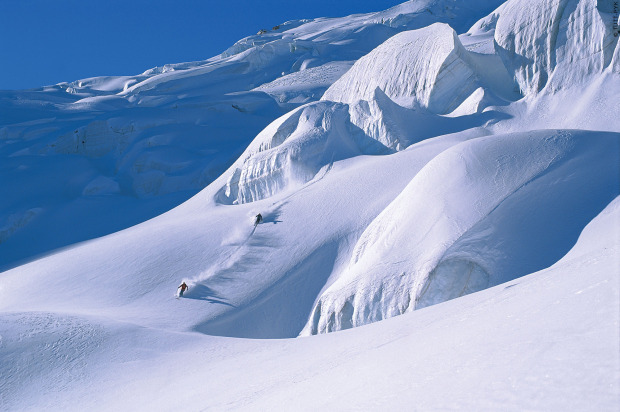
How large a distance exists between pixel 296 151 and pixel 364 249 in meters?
6.82

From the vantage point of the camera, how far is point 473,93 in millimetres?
22703

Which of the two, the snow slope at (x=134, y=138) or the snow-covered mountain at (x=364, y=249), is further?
the snow slope at (x=134, y=138)

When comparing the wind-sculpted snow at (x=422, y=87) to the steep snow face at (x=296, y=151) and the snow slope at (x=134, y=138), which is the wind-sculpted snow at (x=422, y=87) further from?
the snow slope at (x=134, y=138)

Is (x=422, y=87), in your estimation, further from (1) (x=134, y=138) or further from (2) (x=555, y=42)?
(1) (x=134, y=138)

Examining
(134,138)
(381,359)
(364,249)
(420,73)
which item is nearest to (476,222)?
(364,249)

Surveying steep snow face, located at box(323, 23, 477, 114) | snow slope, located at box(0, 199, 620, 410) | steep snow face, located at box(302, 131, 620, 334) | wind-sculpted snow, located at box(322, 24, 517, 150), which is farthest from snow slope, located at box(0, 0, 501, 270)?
steep snow face, located at box(302, 131, 620, 334)

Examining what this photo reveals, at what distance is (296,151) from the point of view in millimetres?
20453

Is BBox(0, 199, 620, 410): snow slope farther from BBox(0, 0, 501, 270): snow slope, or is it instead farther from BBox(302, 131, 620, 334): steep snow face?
BBox(0, 0, 501, 270): snow slope

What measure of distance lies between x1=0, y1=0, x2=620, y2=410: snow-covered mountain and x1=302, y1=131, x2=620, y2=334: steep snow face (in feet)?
0.16

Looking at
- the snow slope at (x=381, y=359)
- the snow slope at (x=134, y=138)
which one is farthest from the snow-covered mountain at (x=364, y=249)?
the snow slope at (x=134, y=138)

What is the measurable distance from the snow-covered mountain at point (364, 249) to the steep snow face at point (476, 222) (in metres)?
0.05

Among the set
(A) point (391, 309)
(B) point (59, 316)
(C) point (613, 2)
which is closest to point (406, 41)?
(C) point (613, 2)

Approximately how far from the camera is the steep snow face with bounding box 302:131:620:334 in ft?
37.9

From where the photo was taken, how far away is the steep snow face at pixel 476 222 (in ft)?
37.9
